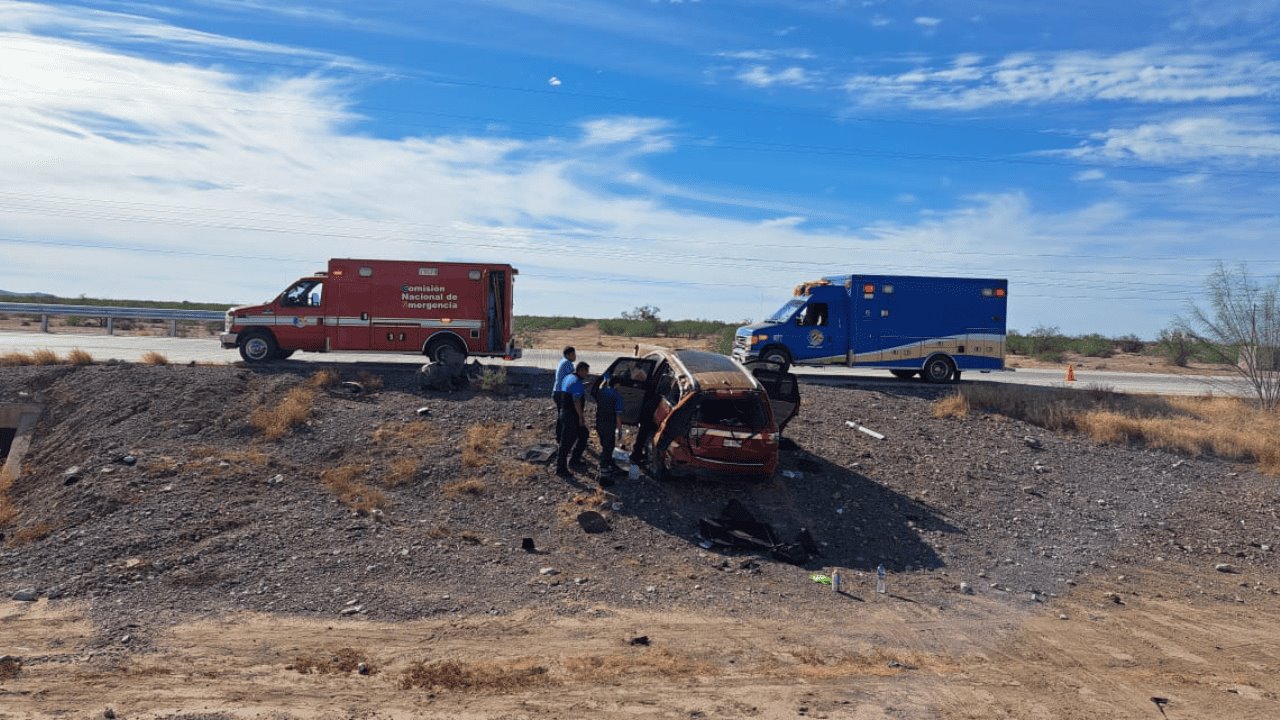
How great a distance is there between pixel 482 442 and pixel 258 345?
8.82m

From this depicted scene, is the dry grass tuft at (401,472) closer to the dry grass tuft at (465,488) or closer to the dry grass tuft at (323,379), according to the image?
the dry grass tuft at (465,488)

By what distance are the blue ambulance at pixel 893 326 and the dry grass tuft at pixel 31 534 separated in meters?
15.1

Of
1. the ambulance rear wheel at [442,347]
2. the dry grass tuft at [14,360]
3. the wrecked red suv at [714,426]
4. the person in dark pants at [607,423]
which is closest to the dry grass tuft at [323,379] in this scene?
the ambulance rear wheel at [442,347]

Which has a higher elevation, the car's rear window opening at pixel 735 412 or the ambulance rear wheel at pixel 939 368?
the ambulance rear wheel at pixel 939 368

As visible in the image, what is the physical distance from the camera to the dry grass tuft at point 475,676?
6.77 meters

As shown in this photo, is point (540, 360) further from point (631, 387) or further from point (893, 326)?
point (631, 387)

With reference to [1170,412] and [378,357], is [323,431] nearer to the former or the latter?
[378,357]

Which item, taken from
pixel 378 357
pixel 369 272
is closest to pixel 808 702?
pixel 369 272

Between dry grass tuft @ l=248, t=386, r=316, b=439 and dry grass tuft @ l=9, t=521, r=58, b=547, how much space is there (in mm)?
3467

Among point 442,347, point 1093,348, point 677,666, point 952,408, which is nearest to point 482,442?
point 442,347

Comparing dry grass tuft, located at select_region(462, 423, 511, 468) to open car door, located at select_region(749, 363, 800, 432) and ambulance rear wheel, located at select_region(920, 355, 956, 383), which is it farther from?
ambulance rear wheel, located at select_region(920, 355, 956, 383)

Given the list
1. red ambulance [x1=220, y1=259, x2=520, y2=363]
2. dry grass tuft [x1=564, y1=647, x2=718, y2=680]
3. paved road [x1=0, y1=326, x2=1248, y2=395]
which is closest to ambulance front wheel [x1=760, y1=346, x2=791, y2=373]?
paved road [x1=0, y1=326, x2=1248, y2=395]

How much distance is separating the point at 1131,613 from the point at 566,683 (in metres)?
6.21

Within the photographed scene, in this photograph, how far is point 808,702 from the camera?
6602 mm
